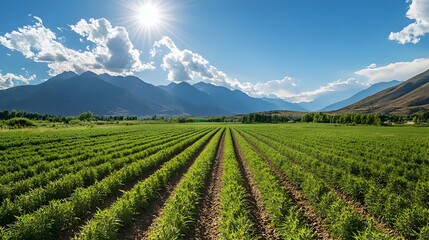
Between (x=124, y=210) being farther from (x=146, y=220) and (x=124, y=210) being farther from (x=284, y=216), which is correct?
(x=284, y=216)

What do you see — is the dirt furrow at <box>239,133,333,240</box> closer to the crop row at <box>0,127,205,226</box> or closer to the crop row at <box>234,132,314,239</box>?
the crop row at <box>234,132,314,239</box>

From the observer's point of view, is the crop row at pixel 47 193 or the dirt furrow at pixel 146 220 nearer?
the dirt furrow at pixel 146 220

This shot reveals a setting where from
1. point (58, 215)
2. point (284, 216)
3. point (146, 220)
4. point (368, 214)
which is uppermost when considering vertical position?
point (58, 215)

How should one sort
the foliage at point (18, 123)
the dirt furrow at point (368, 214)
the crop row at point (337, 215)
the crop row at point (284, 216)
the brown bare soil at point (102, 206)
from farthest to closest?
the foliage at point (18, 123)
the brown bare soil at point (102, 206)
the dirt furrow at point (368, 214)
the crop row at point (337, 215)
the crop row at point (284, 216)

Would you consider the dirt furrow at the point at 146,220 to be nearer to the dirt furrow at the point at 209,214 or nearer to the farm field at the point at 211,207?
the farm field at the point at 211,207

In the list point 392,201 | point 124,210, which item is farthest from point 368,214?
point 124,210

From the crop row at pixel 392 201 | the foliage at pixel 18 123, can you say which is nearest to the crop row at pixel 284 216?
the crop row at pixel 392 201

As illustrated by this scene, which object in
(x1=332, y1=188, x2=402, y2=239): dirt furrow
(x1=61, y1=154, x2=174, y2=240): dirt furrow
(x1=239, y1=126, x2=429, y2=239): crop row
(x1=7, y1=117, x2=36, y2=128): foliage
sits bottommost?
(x1=332, y1=188, x2=402, y2=239): dirt furrow

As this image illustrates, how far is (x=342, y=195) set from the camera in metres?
14.2

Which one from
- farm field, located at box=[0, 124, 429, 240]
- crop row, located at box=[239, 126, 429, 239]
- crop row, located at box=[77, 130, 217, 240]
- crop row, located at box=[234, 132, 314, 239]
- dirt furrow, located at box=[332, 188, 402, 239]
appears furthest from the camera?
dirt furrow, located at box=[332, 188, 402, 239]

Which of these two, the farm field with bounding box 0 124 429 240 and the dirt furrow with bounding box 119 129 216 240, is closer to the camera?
the farm field with bounding box 0 124 429 240

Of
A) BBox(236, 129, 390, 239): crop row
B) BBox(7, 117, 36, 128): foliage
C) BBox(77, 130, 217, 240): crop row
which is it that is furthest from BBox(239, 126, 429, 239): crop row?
BBox(7, 117, 36, 128): foliage

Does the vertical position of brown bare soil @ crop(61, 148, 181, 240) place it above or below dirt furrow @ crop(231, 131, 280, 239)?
above

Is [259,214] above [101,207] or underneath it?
underneath
